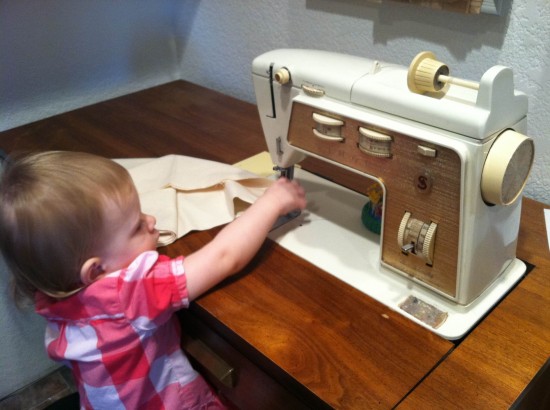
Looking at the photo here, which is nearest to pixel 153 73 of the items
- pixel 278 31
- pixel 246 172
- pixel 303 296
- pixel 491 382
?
pixel 278 31

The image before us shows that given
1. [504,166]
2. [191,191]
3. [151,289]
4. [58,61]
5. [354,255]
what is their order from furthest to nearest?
1. [58,61]
2. [191,191]
3. [354,255]
4. [151,289]
5. [504,166]

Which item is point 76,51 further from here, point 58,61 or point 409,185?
point 409,185

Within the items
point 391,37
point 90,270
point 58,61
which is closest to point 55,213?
point 90,270

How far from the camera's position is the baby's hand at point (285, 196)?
2.56 ft

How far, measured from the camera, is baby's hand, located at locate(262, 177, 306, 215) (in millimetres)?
781

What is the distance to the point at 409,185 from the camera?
63 centimetres

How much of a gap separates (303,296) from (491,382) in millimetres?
254

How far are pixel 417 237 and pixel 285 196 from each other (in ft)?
0.76

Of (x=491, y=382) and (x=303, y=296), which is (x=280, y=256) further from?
(x=491, y=382)

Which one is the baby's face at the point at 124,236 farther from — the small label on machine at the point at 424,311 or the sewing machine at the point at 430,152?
the small label on machine at the point at 424,311

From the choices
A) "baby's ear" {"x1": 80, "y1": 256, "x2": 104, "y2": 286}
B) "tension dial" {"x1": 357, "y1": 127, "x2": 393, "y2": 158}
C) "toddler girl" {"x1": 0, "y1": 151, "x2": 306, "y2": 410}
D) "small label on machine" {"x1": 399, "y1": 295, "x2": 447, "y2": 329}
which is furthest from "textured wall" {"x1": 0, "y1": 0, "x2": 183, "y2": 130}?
"small label on machine" {"x1": 399, "y1": 295, "x2": 447, "y2": 329}

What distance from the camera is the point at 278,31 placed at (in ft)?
3.97

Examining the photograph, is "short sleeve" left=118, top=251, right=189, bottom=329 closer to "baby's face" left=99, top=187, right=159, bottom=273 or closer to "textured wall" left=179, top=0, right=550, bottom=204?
"baby's face" left=99, top=187, right=159, bottom=273

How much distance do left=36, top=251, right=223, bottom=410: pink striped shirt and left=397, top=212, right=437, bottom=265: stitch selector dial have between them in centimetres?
30
